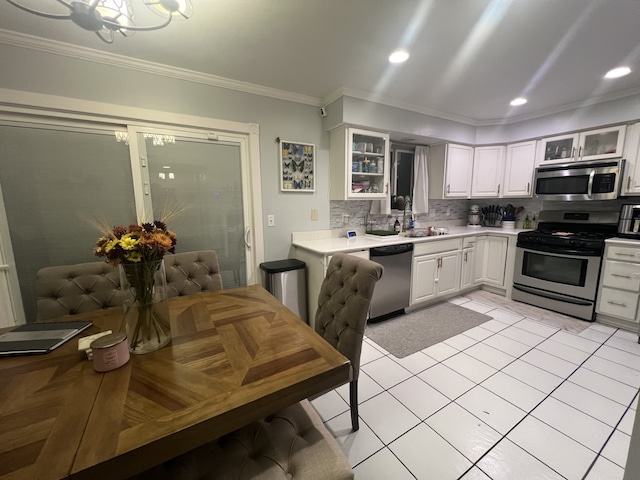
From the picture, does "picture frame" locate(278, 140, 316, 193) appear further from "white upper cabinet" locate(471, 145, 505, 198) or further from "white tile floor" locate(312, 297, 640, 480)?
"white upper cabinet" locate(471, 145, 505, 198)

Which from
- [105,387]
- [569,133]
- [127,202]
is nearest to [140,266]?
[105,387]

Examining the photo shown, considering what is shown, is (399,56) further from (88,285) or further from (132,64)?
(88,285)

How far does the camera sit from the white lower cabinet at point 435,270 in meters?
3.08

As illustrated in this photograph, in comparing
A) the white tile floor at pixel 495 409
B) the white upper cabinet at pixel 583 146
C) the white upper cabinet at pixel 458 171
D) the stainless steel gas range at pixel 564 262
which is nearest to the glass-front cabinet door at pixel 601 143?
the white upper cabinet at pixel 583 146

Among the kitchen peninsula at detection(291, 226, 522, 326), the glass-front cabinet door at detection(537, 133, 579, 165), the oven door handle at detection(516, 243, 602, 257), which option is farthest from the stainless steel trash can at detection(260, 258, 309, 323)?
the glass-front cabinet door at detection(537, 133, 579, 165)

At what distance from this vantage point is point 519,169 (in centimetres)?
362

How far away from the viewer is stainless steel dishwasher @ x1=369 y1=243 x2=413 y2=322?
9.07 ft

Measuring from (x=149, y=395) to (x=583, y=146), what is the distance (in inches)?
180

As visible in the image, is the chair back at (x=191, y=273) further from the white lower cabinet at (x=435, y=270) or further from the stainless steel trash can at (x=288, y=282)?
the white lower cabinet at (x=435, y=270)

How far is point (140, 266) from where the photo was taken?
100 cm

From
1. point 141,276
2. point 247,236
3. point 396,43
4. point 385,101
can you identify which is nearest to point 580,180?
point 385,101

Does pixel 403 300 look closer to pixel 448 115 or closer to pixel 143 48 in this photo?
pixel 448 115

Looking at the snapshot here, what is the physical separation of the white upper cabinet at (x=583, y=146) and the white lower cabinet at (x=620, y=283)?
1095 mm

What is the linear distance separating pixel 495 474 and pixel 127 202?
9.95 ft
